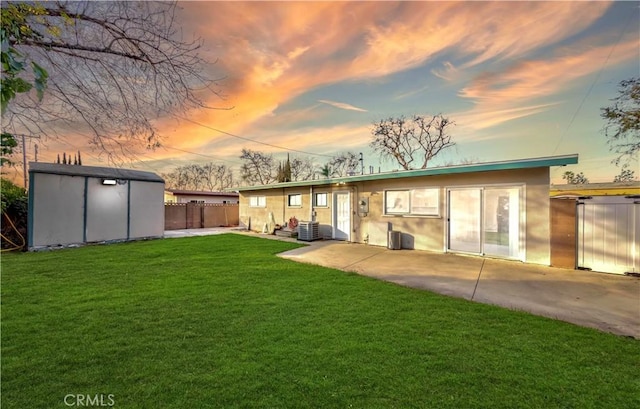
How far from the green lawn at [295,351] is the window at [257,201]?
10.8 metres

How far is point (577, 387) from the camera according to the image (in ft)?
7.15

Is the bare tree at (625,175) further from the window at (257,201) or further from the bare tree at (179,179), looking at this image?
the bare tree at (179,179)

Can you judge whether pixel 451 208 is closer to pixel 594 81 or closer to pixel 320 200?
pixel 320 200

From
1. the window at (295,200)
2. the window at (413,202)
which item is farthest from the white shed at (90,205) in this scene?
the window at (413,202)

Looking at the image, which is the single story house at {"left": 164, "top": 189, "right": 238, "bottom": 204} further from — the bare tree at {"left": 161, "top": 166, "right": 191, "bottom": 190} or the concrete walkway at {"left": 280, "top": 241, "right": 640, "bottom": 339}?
the concrete walkway at {"left": 280, "top": 241, "right": 640, "bottom": 339}

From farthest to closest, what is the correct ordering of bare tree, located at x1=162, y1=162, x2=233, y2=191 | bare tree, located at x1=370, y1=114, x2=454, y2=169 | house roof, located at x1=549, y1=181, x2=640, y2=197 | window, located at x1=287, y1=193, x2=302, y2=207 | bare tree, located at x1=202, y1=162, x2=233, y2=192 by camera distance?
bare tree, located at x1=202, y1=162, x2=233, y2=192 → bare tree, located at x1=162, y1=162, x2=233, y2=191 → bare tree, located at x1=370, y1=114, x2=454, y2=169 → window, located at x1=287, y1=193, x2=302, y2=207 → house roof, located at x1=549, y1=181, x2=640, y2=197

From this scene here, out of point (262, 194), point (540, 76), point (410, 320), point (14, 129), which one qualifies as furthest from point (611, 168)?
point (14, 129)

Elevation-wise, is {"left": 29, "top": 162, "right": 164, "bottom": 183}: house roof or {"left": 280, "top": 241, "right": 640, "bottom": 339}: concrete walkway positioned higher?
{"left": 29, "top": 162, "right": 164, "bottom": 183}: house roof

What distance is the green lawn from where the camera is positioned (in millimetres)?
2074

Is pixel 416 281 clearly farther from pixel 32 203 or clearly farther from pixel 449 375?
pixel 32 203

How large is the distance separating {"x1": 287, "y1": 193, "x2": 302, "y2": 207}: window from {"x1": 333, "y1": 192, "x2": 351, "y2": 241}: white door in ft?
7.61

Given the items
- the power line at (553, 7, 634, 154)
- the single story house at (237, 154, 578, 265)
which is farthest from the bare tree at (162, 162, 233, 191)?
the power line at (553, 7, 634, 154)

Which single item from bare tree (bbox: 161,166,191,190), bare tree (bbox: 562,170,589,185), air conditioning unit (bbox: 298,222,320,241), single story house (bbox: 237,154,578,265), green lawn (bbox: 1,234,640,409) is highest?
bare tree (bbox: 161,166,191,190)

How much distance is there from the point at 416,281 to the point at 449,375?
125 inches
